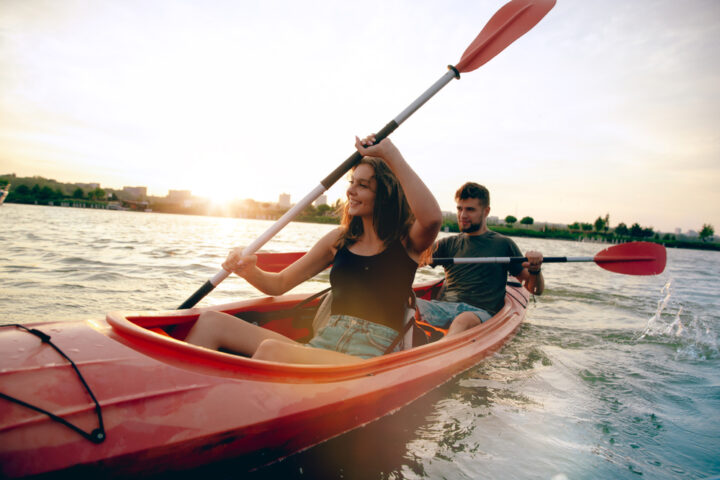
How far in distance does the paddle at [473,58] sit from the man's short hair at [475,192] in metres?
1.33

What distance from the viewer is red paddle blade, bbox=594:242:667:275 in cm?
458

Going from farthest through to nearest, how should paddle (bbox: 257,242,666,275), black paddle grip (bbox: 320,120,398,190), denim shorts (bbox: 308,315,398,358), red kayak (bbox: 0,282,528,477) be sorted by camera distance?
paddle (bbox: 257,242,666,275), black paddle grip (bbox: 320,120,398,190), denim shorts (bbox: 308,315,398,358), red kayak (bbox: 0,282,528,477)

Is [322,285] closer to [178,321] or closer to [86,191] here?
[178,321]

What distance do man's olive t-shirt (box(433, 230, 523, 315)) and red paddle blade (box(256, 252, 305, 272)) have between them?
1786 mm

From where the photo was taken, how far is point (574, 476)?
6.65ft

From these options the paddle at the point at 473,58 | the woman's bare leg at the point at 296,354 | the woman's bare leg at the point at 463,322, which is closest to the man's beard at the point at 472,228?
the woman's bare leg at the point at 463,322

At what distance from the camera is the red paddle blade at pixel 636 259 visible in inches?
180

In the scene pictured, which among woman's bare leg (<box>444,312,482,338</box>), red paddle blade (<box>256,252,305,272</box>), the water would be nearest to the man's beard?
woman's bare leg (<box>444,312,482,338</box>)

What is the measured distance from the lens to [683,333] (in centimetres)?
567

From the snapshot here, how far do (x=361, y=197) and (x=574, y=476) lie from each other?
1.88 metres

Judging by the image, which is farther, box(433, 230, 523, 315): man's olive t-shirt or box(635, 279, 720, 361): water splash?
box(635, 279, 720, 361): water splash

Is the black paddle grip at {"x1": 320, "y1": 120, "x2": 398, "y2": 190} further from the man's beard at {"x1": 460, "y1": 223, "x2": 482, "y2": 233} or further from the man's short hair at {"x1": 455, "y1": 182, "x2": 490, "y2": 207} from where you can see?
the man's beard at {"x1": 460, "y1": 223, "x2": 482, "y2": 233}

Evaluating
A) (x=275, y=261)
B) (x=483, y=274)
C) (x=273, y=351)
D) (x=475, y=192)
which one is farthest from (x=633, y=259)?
(x=273, y=351)

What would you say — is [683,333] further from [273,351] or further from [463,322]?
[273,351]
